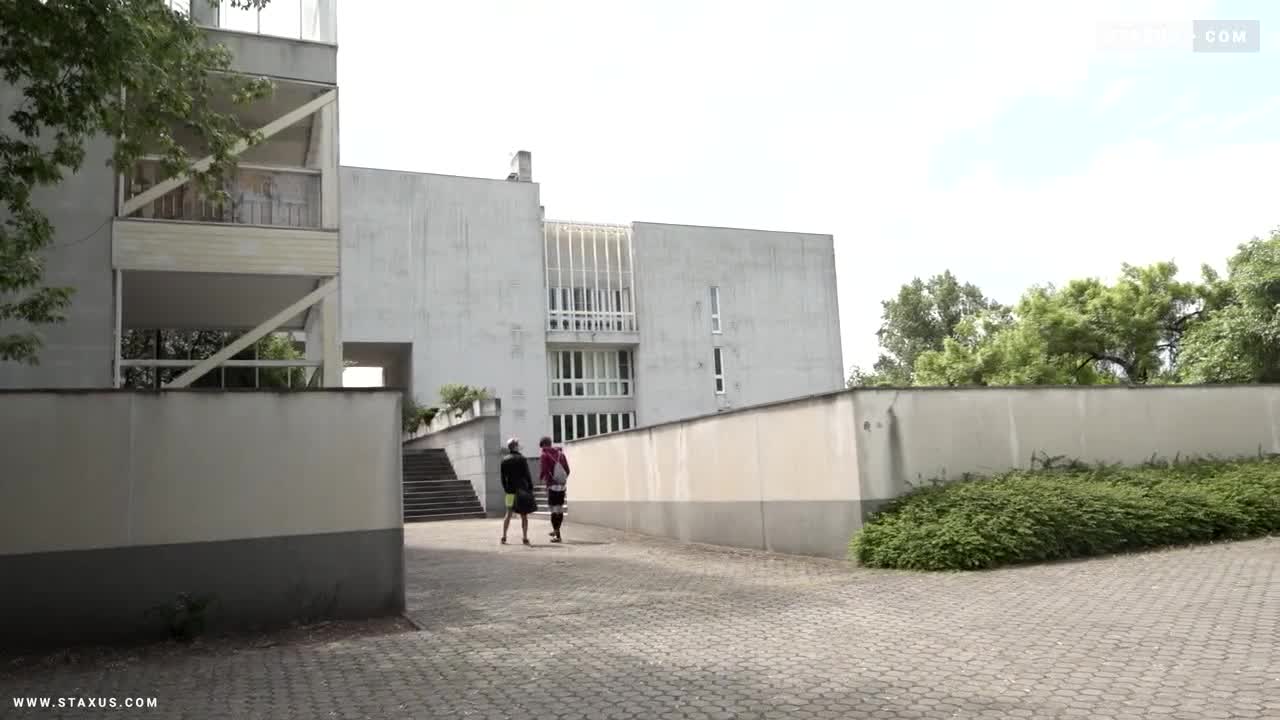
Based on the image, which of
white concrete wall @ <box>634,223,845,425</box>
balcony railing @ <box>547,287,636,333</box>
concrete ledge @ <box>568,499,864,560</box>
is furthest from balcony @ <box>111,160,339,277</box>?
white concrete wall @ <box>634,223,845,425</box>

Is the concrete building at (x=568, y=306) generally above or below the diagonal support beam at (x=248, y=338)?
above

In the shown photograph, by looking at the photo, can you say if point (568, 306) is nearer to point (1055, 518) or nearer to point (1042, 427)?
point (1042, 427)

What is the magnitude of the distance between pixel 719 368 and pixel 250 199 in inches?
1385

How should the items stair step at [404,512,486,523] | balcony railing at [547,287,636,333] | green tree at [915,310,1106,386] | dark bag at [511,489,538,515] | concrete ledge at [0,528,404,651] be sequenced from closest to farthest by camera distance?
concrete ledge at [0,528,404,651]
dark bag at [511,489,538,515]
stair step at [404,512,486,523]
green tree at [915,310,1106,386]
balcony railing at [547,287,636,333]

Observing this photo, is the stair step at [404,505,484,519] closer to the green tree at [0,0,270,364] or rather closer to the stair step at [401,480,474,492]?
the stair step at [401,480,474,492]

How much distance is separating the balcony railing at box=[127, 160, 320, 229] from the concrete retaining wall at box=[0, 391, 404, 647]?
607 centimetres

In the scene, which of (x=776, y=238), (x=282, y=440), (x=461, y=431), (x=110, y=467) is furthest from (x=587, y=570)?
(x=776, y=238)

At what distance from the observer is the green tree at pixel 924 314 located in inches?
2704

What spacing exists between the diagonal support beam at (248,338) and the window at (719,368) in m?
34.0

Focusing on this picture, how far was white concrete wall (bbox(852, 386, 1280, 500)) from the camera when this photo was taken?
10.8m

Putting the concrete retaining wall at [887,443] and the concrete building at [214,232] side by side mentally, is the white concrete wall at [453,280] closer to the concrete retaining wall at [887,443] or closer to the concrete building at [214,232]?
the concrete building at [214,232]

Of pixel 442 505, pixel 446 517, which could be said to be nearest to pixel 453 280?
pixel 442 505

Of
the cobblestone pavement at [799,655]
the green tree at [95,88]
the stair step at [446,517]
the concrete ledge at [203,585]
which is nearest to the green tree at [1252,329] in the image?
the cobblestone pavement at [799,655]

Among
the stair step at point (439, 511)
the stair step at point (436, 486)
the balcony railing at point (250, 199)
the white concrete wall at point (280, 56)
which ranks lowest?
the stair step at point (439, 511)
